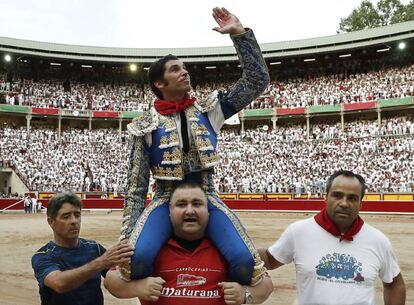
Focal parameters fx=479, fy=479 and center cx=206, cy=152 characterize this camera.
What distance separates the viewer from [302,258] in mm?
2656

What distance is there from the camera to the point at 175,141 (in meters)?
2.64

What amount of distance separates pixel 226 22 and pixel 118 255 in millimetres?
1403

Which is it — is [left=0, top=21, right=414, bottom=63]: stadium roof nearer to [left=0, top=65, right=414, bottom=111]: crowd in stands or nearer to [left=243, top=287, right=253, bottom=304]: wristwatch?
[left=0, top=65, right=414, bottom=111]: crowd in stands

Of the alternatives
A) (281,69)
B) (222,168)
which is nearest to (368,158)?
(222,168)

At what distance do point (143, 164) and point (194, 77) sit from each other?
3459 centimetres

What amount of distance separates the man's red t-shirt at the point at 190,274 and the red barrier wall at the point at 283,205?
19167 millimetres

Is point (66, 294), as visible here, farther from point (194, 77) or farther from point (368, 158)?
point (194, 77)

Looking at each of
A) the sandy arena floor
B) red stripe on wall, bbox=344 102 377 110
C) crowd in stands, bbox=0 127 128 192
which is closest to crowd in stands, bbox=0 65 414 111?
red stripe on wall, bbox=344 102 377 110

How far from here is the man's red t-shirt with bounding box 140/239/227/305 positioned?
7.12 feet

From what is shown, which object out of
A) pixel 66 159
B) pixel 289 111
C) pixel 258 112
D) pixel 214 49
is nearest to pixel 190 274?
pixel 66 159

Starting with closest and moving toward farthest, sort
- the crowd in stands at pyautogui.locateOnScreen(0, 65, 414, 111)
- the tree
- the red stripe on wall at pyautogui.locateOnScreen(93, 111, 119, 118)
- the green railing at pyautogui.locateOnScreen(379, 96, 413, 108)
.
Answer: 1. the green railing at pyautogui.locateOnScreen(379, 96, 413, 108)
2. the crowd in stands at pyautogui.locateOnScreen(0, 65, 414, 111)
3. the red stripe on wall at pyautogui.locateOnScreen(93, 111, 119, 118)
4. the tree

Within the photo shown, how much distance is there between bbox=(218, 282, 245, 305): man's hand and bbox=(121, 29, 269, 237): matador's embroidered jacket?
67 centimetres

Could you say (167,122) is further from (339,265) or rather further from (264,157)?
(264,157)

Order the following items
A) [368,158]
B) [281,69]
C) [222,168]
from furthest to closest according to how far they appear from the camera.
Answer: [281,69]
[222,168]
[368,158]
